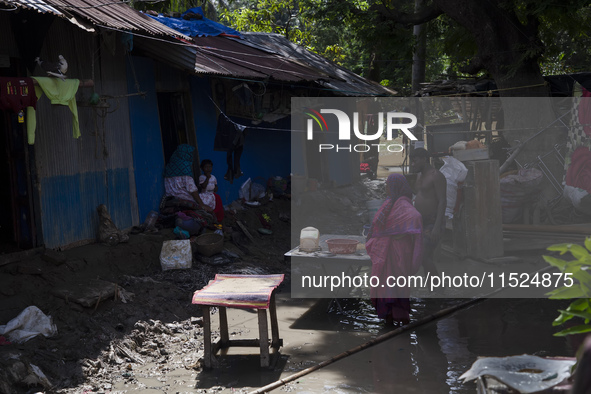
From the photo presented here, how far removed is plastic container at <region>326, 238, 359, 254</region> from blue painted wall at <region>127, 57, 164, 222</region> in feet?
10.8

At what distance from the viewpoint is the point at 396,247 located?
7125 mm

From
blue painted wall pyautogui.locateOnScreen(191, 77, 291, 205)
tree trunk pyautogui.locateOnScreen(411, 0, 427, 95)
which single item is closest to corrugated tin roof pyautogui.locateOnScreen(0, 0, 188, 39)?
blue painted wall pyautogui.locateOnScreen(191, 77, 291, 205)

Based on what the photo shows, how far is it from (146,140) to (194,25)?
3.77 meters

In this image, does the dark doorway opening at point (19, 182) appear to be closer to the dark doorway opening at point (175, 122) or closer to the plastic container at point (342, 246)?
the dark doorway opening at point (175, 122)

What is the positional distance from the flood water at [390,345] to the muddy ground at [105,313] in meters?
0.74

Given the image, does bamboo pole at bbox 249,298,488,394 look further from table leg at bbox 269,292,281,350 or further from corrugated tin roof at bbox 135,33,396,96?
corrugated tin roof at bbox 135,33,396,96

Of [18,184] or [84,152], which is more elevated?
[84,152]

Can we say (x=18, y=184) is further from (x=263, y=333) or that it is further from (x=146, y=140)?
(x=263, y=333)

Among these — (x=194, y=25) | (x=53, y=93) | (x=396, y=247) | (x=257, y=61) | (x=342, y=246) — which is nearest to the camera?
(x=53, y=93)

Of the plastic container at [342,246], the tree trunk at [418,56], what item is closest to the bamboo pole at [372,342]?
the plastic container at [342,246]

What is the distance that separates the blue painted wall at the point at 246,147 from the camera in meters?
11.3

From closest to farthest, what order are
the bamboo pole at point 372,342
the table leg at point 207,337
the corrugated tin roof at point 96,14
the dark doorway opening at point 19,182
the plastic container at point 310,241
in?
the bamboo pole at point 372,342
the table leg at point 207,337
the corrugated tin roof at point 96,14
the dark doorway opening at point 19,182
the plastic container at point 310,241

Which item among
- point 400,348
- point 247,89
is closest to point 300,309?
point 400,348

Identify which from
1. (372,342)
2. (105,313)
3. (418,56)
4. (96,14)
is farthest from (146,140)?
(418,56)
